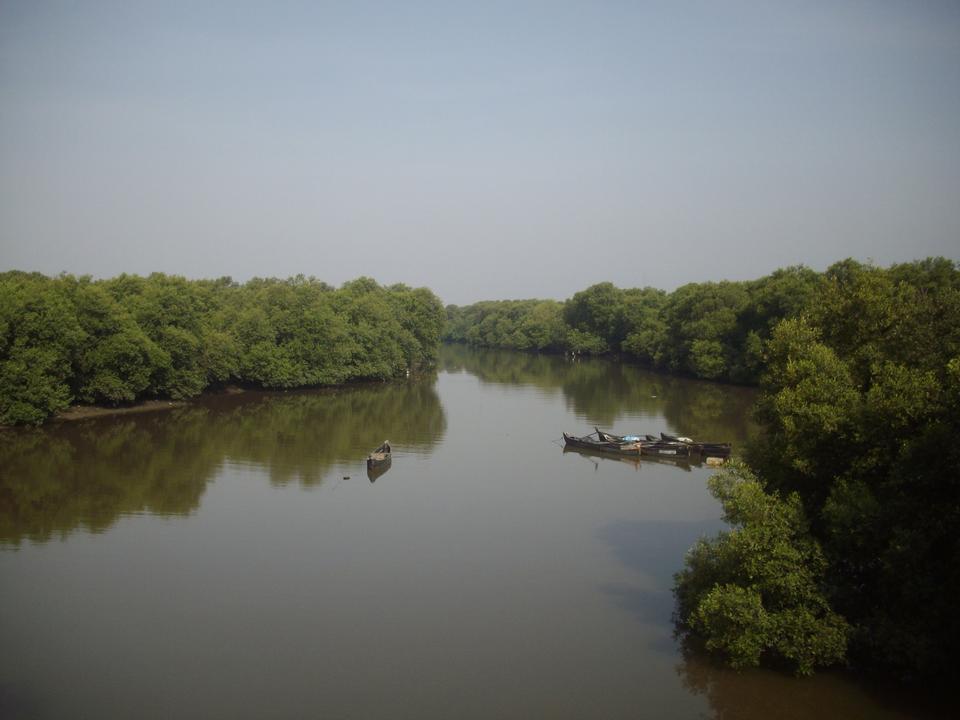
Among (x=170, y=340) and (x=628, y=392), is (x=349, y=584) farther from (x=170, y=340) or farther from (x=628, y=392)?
(x=628, y=392)

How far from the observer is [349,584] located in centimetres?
1827

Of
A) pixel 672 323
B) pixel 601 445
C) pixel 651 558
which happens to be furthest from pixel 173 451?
pixel 672 323

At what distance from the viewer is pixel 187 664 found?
14266 millimetres

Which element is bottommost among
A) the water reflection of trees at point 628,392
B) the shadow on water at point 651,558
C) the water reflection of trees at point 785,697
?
the water reflection of trees at point 785,697

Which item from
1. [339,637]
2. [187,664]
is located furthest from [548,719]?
[187,664]

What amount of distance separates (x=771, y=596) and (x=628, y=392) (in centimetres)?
4408

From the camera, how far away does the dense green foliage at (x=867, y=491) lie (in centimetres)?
1224

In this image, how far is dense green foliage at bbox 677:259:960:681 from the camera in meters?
12.2

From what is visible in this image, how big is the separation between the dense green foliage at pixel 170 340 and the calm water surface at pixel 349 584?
3443 mm

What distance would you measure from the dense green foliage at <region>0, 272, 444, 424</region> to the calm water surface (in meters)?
3.44

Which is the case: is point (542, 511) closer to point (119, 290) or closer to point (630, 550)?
point (630, 550)

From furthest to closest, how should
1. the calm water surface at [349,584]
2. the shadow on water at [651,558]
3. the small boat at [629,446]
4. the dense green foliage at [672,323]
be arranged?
the dense green foliage at [672,323]
the small boat at [629,446]
the shadow on water at [651,558]
the calm water surface at [349,584]

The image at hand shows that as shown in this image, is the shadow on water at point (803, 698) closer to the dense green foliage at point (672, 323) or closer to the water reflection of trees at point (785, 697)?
the water reflection of trees at point (785, 697)

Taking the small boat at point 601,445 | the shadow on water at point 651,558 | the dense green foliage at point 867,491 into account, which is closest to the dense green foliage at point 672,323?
the small boat at point 601,445
